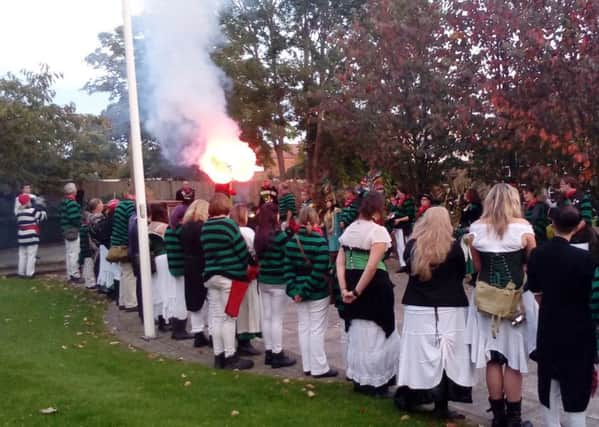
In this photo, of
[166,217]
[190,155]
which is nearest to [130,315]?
[166,217]

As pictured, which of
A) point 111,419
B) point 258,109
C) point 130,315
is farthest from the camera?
point 258,109

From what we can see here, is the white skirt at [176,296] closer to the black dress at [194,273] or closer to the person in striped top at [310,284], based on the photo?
the black dress at [194,273]

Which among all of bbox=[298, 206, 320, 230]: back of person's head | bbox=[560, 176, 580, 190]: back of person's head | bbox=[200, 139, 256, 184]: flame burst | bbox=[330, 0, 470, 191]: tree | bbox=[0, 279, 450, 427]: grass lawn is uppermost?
bbox=[330, 0, 470, 191]: tree

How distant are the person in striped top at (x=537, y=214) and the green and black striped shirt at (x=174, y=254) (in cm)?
490

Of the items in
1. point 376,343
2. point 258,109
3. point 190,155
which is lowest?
point 376,343

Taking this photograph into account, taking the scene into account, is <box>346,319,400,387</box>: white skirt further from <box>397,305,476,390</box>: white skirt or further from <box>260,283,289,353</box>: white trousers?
<box>260,283,289,353</box>: white trousers

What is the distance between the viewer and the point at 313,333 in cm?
657

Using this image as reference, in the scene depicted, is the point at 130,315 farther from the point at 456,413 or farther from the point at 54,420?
the point at 456,413

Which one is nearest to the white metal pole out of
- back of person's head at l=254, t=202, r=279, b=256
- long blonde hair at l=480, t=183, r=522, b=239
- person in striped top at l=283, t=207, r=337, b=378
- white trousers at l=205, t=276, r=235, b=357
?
white trousers at l=205, t=276, r=235, b=357

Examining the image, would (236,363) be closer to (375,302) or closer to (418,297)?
(375,302)

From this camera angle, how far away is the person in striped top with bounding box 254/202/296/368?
6.86 meters

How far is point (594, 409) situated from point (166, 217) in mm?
5934

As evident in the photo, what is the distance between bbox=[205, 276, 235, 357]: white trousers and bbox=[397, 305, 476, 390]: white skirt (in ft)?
7.50

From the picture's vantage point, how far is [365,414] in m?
5.46
